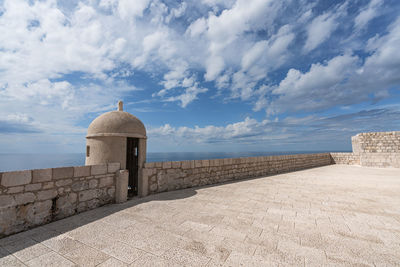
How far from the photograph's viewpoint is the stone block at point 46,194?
364 cm

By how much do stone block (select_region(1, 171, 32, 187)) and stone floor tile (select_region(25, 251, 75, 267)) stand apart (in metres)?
1.63

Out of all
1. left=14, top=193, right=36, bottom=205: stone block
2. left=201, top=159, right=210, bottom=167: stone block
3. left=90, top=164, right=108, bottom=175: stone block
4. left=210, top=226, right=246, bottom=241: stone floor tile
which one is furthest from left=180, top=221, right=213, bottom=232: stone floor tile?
left=201, top=159, right=210, bottom=167: stone block

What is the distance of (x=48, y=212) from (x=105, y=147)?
2.20m

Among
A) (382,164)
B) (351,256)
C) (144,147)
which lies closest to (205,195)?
(144,147)

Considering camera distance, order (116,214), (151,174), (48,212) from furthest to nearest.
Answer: (151,174)
(116,214)
(48,212)

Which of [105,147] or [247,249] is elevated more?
[105,147]

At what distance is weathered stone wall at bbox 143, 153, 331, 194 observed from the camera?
6125mm

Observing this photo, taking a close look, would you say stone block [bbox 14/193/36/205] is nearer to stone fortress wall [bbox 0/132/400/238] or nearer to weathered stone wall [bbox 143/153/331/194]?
stone fortress wall [bbox 0/132/400/238]

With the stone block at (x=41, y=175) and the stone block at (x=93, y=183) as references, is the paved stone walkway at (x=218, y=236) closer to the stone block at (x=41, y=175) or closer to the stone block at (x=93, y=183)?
the stone block at (x=93, y=183)

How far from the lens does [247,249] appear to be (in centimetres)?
263

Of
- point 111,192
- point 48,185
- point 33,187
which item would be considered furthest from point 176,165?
point 33,187

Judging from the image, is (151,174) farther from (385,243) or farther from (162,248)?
(385,243)

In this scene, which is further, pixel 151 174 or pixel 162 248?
pixel 151 174

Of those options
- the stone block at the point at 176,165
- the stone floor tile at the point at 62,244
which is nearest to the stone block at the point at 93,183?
the stone floor tile at the point at 62,244
